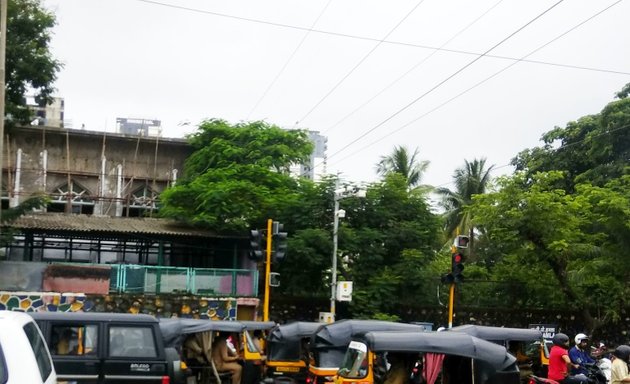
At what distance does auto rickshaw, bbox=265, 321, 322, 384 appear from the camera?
18.8m

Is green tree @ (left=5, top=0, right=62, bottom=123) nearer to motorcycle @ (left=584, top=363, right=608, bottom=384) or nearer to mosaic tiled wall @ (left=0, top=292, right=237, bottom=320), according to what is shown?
mosaic tiled wall @ (left=0, top=292, right=237, bottom=320)

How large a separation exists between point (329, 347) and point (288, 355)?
8.57ft

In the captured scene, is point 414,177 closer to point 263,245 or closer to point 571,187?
point 571,187

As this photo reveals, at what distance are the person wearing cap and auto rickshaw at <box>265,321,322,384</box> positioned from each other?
5.21 metres

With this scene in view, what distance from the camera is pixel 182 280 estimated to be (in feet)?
103

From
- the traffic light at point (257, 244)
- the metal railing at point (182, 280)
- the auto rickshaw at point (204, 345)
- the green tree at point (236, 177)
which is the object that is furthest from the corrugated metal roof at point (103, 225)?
the auto rickshaw at point (204, 345)

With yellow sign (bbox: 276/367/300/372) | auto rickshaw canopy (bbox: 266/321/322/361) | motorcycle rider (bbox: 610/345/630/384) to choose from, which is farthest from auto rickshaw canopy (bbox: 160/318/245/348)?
motorcycle rider (bbox: 610/345/630/384)

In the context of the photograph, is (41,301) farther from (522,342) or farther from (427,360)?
(427,360)

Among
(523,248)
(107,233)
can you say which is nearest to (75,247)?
(107,233)

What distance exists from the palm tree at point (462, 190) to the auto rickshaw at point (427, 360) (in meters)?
33.1

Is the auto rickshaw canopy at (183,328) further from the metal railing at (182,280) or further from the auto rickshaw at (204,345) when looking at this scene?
the metal railing at (182,280)

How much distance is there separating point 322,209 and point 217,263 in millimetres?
6603

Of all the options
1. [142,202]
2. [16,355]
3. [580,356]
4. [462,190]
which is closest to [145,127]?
[142,202]

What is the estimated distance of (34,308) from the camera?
28094 mm
